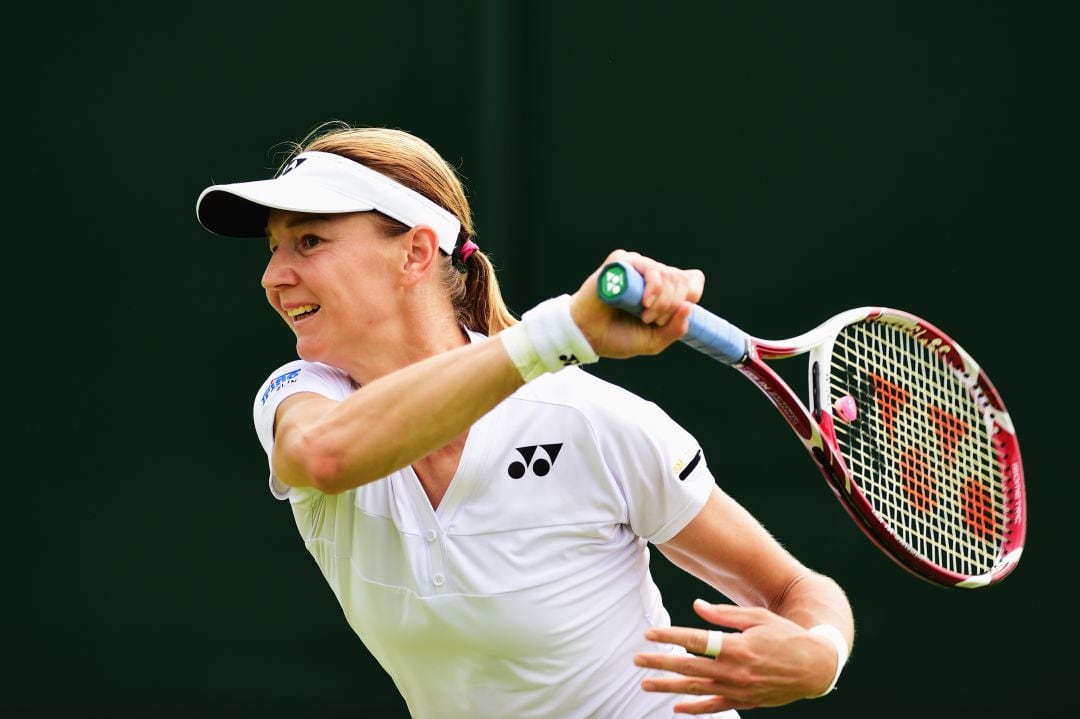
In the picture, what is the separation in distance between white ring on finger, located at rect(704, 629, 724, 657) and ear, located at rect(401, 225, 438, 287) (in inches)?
29.5

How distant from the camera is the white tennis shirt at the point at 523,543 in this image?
2018 millimetres

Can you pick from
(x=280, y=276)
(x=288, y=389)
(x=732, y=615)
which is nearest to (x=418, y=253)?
(x=280, y=276)

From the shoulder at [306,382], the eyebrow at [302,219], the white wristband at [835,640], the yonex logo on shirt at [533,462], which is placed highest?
the eyebrow at [302,219]

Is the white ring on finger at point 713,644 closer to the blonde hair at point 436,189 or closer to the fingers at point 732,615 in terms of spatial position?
the fingers at point 732,615

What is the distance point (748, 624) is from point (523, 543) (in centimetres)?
38

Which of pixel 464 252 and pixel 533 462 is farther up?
pixel 464 252

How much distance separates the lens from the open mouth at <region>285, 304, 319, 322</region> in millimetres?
2117

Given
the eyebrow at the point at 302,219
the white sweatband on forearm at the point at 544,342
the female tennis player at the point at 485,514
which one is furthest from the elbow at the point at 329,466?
the eyebrow at the point at 302,219

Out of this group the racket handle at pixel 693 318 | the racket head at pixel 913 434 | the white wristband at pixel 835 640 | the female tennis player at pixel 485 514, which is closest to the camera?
the racket handle at pixel 693 318

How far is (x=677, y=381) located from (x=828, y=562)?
0.58 meters

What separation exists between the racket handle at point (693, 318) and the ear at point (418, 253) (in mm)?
490

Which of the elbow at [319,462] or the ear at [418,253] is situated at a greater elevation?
the ear at [418,253]

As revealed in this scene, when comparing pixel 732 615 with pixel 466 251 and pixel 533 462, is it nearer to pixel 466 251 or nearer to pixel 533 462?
pixel 533 462

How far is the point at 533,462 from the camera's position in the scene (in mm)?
2061
